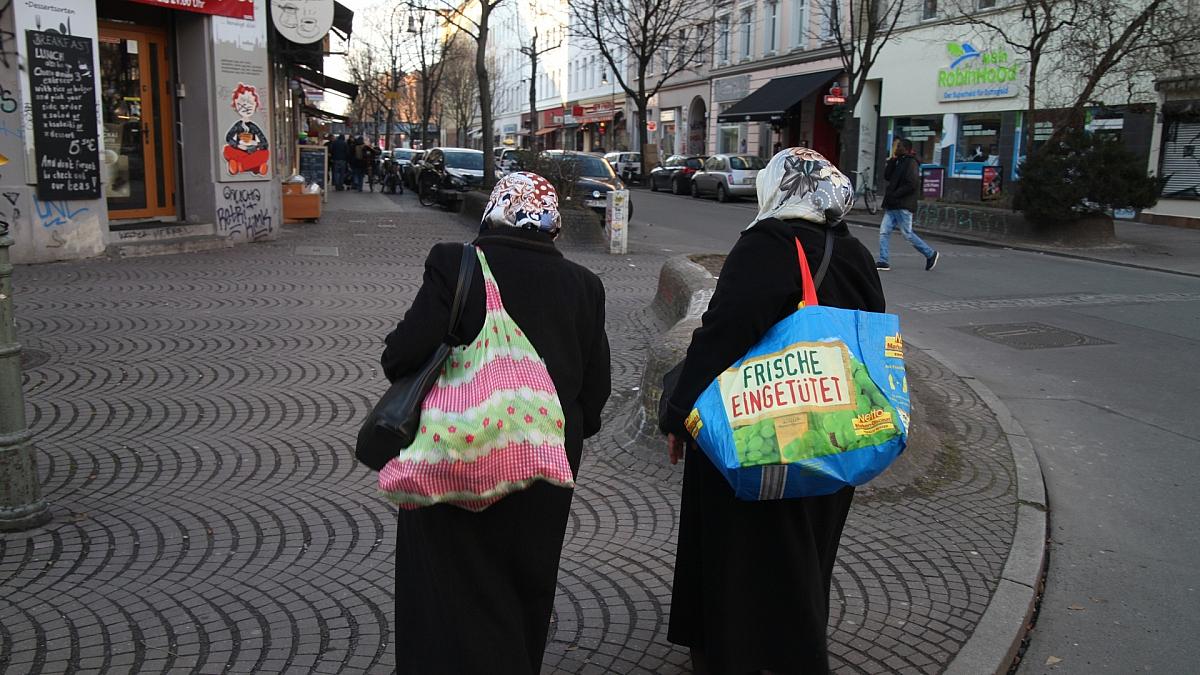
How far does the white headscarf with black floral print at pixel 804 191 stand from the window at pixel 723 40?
4340 cm

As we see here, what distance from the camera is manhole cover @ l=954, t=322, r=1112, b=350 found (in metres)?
9.12

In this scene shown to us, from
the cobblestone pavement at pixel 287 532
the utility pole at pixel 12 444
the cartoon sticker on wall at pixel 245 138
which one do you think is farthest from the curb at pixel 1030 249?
the utility pole at pixel 12 444

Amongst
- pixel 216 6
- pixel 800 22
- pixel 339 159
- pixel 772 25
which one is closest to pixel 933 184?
pixel 216 6

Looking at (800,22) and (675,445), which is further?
(800,22)

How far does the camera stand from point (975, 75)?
27.8m

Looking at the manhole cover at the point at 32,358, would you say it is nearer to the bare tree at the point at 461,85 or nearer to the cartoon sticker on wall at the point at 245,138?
the cartoon sticker on wall at the point at 245,138

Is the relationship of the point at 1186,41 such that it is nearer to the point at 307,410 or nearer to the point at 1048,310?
the point at 1048,310

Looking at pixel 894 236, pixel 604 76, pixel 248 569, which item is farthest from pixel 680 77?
pixel 248 569

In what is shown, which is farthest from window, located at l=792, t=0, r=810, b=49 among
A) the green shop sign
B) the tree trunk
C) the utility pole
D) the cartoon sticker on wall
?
the utility pole

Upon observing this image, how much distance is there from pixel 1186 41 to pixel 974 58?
10285 mm

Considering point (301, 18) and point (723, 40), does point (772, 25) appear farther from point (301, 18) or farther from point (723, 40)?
point (301, 18)

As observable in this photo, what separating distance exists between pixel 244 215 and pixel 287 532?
11159 mm

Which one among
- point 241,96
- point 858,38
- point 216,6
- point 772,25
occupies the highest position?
point 772,25

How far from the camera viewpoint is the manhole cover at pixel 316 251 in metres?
13.9
